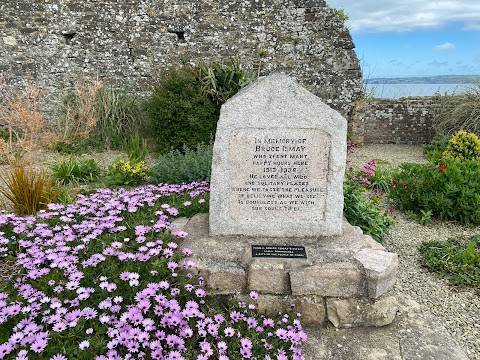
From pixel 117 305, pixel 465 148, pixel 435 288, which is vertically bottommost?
pixel 435 288

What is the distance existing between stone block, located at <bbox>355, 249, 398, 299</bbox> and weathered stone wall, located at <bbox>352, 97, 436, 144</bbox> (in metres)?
6.04

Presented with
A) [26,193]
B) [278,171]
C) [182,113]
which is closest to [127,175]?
[26,193]

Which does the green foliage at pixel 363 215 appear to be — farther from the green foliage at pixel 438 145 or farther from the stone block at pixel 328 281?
Result: the green foliage at pixel 438 145

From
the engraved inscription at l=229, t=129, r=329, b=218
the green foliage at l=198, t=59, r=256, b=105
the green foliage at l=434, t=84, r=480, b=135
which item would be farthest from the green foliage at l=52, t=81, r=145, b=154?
the green foliage at l=434, t=84, r=480, b=135

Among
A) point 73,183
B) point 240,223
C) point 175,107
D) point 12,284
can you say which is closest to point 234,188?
point 240,223

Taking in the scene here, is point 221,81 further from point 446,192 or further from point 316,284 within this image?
point 316,284

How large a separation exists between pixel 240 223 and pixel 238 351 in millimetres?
1174

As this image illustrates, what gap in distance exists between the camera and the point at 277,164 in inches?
126

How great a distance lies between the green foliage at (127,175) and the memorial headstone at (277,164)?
7.41 ft

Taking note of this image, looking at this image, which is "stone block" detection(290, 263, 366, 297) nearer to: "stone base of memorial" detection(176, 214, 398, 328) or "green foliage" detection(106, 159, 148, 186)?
"stone base of memorial" detection(176, 214, 398, 328)

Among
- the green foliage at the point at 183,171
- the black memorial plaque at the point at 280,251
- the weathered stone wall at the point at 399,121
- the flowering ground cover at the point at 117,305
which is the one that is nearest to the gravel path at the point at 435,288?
the black memorial plaque at the point at 280,251

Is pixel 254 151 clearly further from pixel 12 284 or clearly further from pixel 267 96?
pixel 12 284

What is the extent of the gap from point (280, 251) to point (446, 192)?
252 cm

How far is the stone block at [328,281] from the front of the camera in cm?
280
